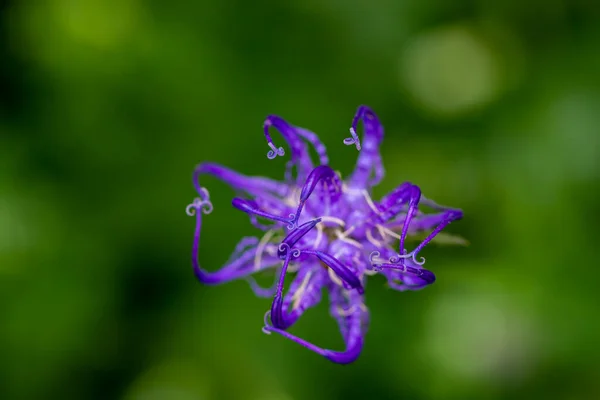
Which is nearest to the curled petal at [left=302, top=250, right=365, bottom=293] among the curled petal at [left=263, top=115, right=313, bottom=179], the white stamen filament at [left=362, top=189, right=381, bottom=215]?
the white stamen filament at [left=362, top=189, right=381, bottom=215]

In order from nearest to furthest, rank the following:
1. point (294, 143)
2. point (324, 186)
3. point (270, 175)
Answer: point (324, 186)
point (294, 143)
point (270, 175)

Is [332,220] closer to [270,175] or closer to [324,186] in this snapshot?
[324,186]

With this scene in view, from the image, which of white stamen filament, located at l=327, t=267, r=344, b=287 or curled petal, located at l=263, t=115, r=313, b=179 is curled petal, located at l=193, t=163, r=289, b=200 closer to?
curled petal, located at l=263, t=115, r=313, b=179

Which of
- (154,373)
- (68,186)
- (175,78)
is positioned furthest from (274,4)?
(154,373)

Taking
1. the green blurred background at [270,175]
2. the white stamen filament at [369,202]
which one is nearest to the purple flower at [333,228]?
the white stamen filament at [369,202]

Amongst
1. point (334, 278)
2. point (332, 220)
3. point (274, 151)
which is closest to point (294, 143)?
point (274, 151)

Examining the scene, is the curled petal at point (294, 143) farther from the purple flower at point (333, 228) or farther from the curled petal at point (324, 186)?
the curled petal at point (324, 186)
